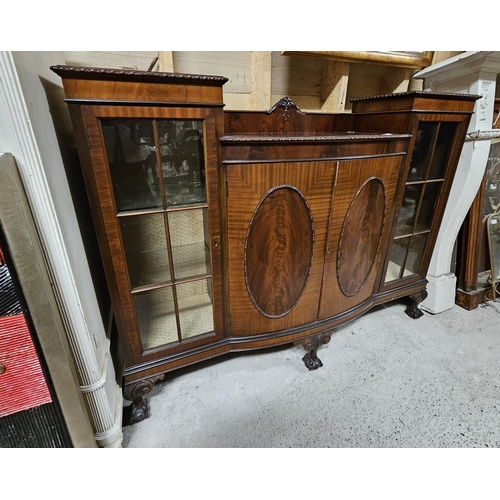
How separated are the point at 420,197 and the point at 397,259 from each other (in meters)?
0.37

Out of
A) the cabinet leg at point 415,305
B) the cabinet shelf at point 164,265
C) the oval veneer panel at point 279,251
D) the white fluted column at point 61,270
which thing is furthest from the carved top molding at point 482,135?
the white fluted column at point 61,270

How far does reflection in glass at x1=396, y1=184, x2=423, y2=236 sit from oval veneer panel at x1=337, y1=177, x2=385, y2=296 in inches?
9.0

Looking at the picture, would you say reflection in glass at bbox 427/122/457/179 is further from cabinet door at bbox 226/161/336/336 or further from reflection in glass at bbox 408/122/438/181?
cabinet door at bbox 226/161/336/336

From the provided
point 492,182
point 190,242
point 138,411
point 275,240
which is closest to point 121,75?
point 190,242

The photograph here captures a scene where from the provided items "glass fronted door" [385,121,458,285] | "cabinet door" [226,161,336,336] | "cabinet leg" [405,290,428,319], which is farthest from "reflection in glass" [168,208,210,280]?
"cabinet leg" [405,290,428,319]

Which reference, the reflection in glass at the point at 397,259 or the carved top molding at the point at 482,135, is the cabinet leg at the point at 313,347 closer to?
the reflection in glass at the point at 397,259

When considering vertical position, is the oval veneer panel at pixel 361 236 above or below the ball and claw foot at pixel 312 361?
above

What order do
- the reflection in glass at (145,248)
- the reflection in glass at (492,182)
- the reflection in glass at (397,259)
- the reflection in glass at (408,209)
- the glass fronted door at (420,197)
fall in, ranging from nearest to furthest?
the reflection in glass at (145,248), the glass fronted door at (420,197), the reflection in glass at (408,209), the reflection in glass at (397,259), the reflection in glass at (492,182)

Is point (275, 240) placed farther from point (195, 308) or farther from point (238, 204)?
point (195, 308)

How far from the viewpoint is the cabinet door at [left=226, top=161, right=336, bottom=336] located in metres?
1.05

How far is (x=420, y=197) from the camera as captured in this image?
1.52m

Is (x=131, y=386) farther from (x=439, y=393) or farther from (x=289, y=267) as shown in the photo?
(x=439, y=393)

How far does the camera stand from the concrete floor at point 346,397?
112 cm

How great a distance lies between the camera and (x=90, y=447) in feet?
3.08
